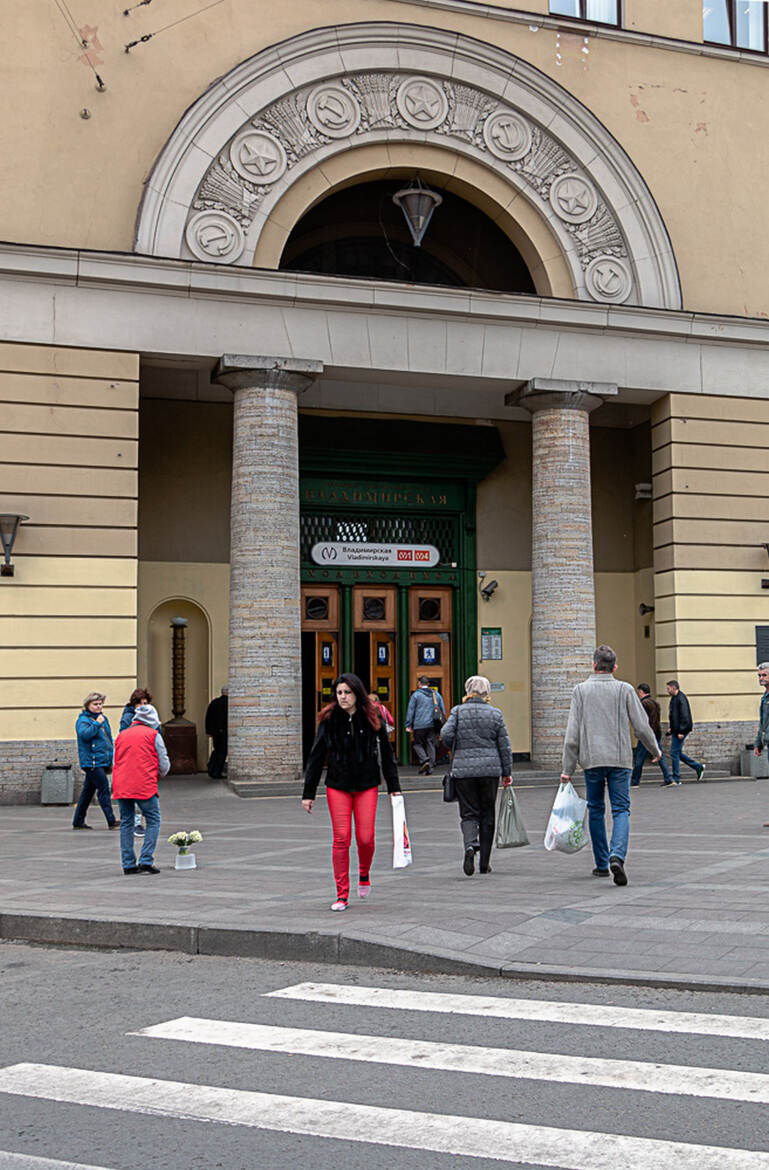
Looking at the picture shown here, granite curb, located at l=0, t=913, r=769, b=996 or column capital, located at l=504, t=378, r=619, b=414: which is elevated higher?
column capital, located at l=504, t=378, r=619, b=414

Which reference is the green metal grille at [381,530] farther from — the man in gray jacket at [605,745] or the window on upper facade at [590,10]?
the man in gray jacket at [605,745]

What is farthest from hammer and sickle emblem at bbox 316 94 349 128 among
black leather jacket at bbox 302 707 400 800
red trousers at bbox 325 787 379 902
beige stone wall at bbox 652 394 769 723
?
red trousers at bbox 325 787 379 902

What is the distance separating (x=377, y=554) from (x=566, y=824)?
15.6 meters

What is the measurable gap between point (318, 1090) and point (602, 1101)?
3.89ft

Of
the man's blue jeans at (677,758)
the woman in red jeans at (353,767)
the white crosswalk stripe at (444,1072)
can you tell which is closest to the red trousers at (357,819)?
the woman in red jeans at (353,767)

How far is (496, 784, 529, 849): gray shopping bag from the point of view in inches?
444

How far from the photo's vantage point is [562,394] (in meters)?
22.7

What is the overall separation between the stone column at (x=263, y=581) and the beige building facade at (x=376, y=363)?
48mm

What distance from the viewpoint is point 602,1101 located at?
17.0 feet

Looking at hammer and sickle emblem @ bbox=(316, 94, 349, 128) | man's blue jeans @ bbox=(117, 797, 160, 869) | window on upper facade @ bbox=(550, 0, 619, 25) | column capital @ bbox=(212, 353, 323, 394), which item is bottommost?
man's blue jeans @ bbox=(117, 797, 160, 869)

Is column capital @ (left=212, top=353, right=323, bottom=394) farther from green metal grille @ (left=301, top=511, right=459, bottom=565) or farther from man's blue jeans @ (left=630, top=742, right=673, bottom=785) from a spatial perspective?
man's blue jeans @ (left=630, top=742, right=673, bottom=785)

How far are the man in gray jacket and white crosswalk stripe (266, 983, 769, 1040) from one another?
11.9ft

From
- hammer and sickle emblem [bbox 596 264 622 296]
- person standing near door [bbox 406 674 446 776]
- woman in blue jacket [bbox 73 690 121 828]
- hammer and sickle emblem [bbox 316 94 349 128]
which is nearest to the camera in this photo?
woman in blue jacket [bbox 73 690 121 828]

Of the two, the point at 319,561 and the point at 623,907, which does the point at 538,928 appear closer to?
the point at 623,907
